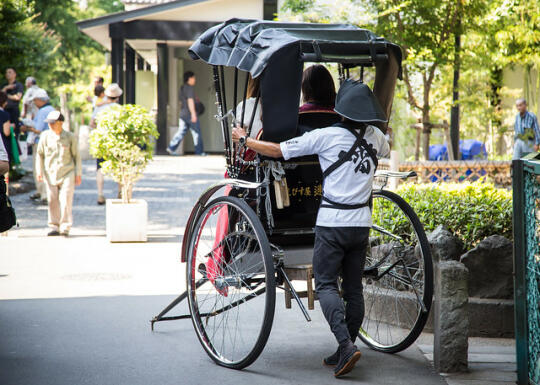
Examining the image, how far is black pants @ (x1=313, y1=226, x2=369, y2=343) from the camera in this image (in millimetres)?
5090

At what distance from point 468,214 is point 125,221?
5.38 meters

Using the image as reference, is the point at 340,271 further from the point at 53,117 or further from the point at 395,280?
the point at 53,117

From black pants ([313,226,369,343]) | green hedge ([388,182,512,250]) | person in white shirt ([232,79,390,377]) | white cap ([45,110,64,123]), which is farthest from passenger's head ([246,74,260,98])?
white cap ([45,110,64,123])

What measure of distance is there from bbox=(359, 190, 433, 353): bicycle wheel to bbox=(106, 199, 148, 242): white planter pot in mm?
4547

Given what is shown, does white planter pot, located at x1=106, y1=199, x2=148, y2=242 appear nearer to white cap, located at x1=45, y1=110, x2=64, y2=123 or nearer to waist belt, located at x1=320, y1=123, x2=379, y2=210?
white cap, located at x1=45, y1=110, x2=64, y2=123

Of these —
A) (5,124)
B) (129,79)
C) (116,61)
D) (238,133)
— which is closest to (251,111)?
(238,133)

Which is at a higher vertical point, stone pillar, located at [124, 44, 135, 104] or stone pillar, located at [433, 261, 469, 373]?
stone pillar, located at [124, 44, 135, 104]

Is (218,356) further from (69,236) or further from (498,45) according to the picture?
(498,45)

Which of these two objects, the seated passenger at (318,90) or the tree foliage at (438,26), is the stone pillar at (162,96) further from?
the seated passenger at (318,90)

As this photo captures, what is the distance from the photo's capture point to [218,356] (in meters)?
5.48

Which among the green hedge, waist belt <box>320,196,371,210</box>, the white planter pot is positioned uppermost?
waist belt <box>320,196,371,210</box>

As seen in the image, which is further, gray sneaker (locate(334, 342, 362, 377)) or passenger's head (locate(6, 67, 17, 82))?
passenger's head (locate(6, 67, 17, 82))

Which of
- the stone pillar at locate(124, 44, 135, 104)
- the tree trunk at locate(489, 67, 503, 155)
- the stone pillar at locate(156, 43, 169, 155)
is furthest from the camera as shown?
the stone pillar at locate(156, 43, 169, 155)

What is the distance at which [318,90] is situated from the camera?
224 inches
